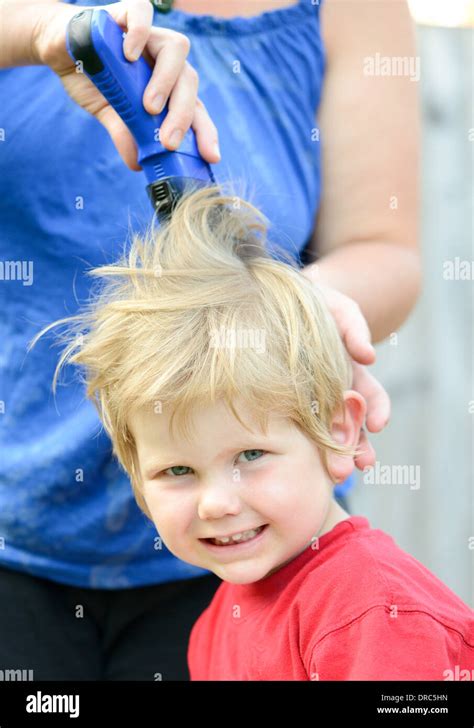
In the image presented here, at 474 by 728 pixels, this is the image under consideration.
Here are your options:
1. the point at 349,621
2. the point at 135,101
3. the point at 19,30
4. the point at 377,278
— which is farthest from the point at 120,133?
the point at 349,621

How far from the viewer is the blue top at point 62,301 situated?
43.0 inches

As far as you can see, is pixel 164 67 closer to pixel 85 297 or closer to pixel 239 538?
pixel 85 297

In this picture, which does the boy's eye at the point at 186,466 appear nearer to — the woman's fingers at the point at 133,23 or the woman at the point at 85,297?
the woman at the point at 85,297

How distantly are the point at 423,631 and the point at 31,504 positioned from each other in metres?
0.51

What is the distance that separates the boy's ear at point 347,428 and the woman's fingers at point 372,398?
Result: 0.12 ft

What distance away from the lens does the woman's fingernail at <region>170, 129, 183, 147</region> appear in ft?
2.94

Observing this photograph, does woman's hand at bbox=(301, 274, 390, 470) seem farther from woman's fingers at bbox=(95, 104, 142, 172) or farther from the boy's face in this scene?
woman's fingers at bbox=(95, 104, 142, 172)

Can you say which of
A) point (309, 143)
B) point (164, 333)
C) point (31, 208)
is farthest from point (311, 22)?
point (164, 333)

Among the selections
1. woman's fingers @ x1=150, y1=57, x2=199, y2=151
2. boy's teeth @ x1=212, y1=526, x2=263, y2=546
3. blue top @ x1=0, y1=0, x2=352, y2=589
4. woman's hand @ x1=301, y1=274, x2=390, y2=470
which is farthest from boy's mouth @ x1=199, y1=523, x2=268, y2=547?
woman's fingers @ x1=150, y1=57, x2=199, y2=151

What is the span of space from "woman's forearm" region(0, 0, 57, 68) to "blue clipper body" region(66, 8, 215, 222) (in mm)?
99

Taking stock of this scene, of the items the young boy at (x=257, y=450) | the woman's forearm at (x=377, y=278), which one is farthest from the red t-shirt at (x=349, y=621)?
the woman's forearm at (x=377, y=278)

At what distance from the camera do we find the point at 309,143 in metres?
1.22

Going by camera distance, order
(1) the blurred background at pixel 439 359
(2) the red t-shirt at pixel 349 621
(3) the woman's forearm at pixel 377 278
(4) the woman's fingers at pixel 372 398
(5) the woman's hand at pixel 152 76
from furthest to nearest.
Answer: (1) the blurred background at pixel 439 359, (3) the woman's forearm at pixel 377 278, (4) the woman's fingers at pixel 372 398, (5) the woman's hand at pixel 152 76, (2) the red t-shirt at pixel 349 621
